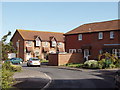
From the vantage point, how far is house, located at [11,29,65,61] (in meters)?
51.4

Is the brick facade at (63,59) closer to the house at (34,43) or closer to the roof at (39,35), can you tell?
the house at (34,43)

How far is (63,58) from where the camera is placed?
3228 centimetres

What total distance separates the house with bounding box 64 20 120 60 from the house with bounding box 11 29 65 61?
1480 cm

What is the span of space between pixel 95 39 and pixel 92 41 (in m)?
0.70

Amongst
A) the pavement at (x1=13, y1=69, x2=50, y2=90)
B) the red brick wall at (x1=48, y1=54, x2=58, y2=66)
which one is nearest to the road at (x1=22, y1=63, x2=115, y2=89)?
the pavement at (x1=13, y1=69, x2=50, y2=90)

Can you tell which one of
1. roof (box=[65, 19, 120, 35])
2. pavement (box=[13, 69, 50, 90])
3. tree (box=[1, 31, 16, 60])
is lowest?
pavement (box=[13, 69, 50, 90])

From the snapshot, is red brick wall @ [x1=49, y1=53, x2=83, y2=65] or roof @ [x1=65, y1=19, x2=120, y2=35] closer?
red brick wall @ [x1=49, y1=53, x2=83, y2=65]

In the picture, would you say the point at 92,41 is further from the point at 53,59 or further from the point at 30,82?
the point at 30,82

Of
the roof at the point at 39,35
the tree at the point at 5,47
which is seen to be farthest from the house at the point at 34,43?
the tree at the point at 5,47

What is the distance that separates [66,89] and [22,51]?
40586mm

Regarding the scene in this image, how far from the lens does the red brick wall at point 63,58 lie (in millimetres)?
31578

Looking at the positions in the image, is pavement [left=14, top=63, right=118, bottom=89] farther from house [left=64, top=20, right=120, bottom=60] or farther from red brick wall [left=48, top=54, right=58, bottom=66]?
house [left=64, top=20, right=120, bottom=60]

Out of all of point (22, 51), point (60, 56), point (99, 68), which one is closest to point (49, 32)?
point (22, 51)

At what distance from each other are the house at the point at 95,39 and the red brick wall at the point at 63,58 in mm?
1839
